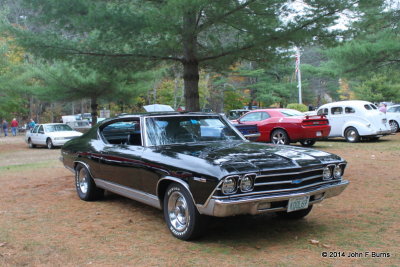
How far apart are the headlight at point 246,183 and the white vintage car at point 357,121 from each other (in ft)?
43.1

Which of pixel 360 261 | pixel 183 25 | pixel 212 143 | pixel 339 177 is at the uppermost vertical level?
pixel 183 25

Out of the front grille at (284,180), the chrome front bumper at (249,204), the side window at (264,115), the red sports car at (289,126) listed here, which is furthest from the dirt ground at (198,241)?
the side window at (264,115)

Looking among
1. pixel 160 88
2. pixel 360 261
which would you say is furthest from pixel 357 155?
pixel 160 88

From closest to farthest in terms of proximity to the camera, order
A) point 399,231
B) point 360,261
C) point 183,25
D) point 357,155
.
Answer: point 360,261 → point 399,231 → point 183,25 → point 357,155

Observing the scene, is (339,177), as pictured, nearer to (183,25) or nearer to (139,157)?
(139,157)

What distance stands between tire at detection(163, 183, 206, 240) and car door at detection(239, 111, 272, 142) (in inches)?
424

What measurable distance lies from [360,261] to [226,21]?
615 cm

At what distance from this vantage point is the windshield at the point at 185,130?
5.57m

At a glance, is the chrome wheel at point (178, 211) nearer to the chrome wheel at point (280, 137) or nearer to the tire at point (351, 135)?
the chrome wheel at point (280, 137)

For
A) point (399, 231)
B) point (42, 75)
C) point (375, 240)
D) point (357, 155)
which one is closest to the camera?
point (375, 240)

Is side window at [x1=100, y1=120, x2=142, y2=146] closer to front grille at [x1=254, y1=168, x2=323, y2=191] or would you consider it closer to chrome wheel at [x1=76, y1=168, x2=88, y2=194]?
chrome wheel at [x1=76, y1=168, x2=88, y2=194]

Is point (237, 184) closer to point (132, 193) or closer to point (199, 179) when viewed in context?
point (199, 179)

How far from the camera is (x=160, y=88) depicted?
1689 inches

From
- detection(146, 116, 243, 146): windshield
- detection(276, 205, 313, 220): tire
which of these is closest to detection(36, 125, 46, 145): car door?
detection(146, 116, 243, 146): windshield
